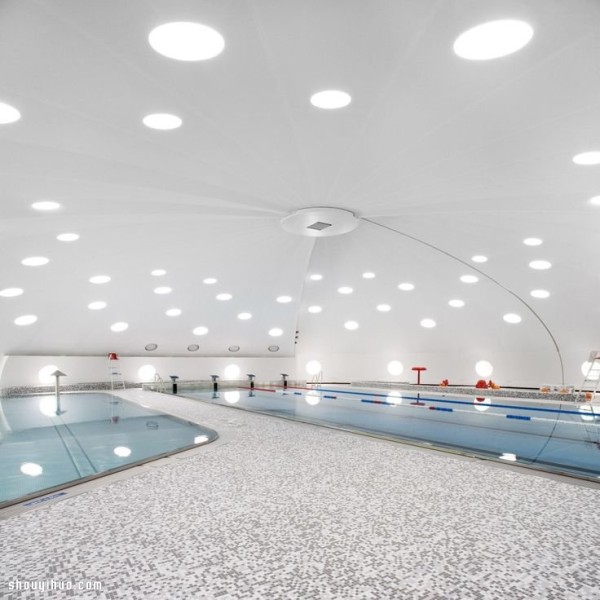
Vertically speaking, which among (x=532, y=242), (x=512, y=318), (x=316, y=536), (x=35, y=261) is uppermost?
(x=532, y=242)

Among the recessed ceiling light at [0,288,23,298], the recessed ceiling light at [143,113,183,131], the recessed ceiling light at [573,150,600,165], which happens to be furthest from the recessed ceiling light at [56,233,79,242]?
the recessed ceiling light at [573,150,600,165]

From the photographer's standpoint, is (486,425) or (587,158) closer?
(587,158)

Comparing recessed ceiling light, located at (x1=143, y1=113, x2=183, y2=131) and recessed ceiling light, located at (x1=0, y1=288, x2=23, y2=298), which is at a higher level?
recessed ceiling light, located at (x1=143, y1=113, x2=183, y2=131)

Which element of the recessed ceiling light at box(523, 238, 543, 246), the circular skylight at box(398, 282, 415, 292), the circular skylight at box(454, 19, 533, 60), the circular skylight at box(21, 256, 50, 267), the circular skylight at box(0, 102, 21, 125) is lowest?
the circular skylight at box(21, 256, 50, 267)

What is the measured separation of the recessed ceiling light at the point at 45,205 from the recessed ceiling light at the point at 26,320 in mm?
8590

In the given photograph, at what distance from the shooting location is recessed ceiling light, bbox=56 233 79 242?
37.4 feet

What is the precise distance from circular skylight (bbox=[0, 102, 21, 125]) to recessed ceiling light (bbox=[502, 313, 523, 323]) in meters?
17.9

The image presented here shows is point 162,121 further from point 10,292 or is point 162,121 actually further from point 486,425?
point 10,292

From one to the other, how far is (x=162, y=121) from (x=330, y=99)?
88.8 inches

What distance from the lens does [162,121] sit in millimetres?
6285

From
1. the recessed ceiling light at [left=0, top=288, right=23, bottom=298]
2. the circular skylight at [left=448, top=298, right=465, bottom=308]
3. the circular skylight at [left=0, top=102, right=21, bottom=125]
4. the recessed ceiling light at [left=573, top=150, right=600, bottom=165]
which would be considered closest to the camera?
the circular skylight at [left=0, top=102, right=21, bottom=125]

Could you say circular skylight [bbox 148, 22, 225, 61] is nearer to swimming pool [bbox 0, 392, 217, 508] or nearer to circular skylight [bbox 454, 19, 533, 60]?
circular skylight [bbox 454, 19, 533, 60]

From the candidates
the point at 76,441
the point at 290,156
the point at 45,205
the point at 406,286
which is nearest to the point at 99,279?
the point at 45,205

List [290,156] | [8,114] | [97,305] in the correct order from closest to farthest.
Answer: [8,114]
[290,156]
[97,305]
